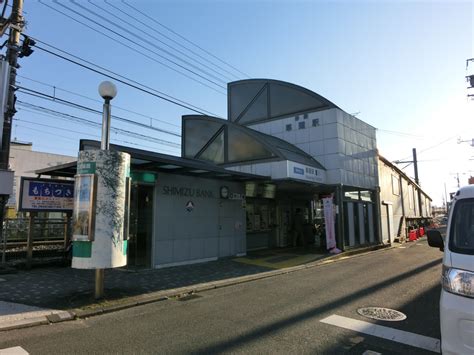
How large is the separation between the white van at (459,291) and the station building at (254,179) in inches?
303

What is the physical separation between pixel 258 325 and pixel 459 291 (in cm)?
336

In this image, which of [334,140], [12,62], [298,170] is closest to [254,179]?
[298,170]

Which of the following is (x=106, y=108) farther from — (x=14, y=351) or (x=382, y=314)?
(x=382, y=314)

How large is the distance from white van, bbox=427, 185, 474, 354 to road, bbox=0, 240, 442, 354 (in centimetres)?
166

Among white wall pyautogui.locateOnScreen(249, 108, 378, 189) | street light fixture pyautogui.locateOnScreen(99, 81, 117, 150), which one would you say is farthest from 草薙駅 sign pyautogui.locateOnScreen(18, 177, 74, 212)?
white wall pyautogui.locateOnScreen(249, 108, 378, 189)

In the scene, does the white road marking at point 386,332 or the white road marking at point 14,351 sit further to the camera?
the white road marking at point 386,332

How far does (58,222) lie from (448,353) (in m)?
11.8

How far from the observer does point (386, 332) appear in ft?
18.5

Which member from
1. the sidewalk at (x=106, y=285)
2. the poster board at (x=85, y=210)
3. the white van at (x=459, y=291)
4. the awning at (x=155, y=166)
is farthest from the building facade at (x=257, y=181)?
the white van at (x=459, y=291)

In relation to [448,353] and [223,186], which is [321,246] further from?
[448,353]

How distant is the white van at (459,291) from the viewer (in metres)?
3.36

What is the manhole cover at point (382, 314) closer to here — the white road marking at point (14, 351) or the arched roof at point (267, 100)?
the white road marking at point (14, 351)

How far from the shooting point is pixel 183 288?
8.78 m

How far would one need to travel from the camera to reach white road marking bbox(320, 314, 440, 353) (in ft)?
16.9
